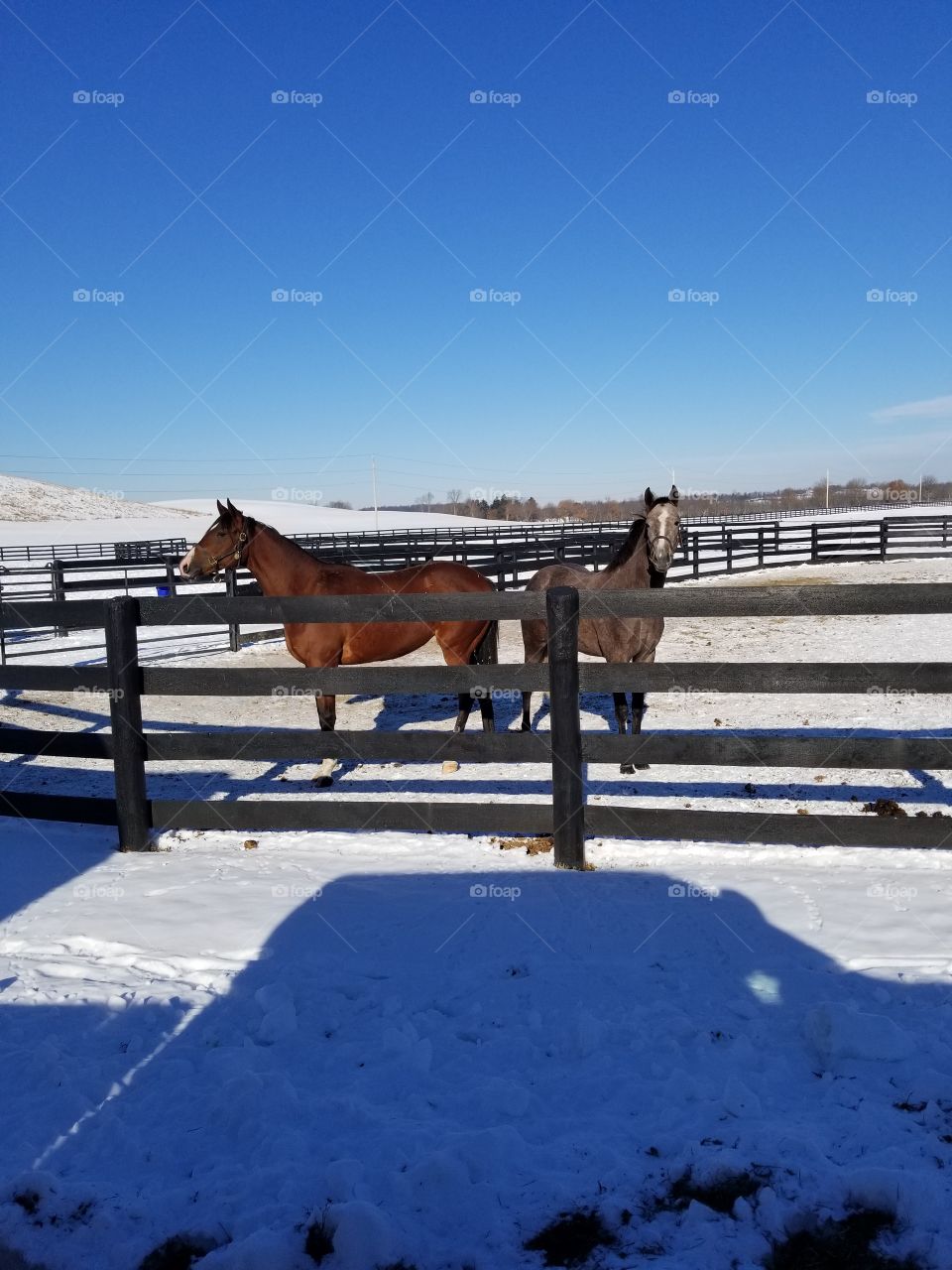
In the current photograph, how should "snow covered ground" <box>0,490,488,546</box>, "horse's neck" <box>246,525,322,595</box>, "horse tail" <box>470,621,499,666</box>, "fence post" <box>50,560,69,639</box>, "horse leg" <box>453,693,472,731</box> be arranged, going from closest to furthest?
1. "horse's neck" <box>246,525,322,595</box>
2. "horse leg" <box>453,693,472,731</box>
3. "horse tail" <box>470,621,499,666</box>
4. "fence post" <box>50,560,69,639</box>
5. "snow covered ground" <box>0,490,488,546</box>

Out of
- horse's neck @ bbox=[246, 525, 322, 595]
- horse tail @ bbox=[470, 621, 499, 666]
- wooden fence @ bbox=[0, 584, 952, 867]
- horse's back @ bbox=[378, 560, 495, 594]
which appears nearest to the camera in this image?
wooden fence @ bbox=[0, 584, 952, 867]

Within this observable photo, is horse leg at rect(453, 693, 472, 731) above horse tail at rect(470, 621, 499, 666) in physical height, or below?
below

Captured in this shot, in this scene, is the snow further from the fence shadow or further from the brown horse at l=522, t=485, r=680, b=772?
the fence shadow

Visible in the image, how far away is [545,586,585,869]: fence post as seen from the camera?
4.57m


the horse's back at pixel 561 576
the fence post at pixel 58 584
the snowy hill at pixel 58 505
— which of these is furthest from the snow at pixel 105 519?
the horse's back at pixel 561 576

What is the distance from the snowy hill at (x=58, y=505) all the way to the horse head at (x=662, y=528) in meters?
93.8

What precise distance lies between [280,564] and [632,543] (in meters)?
3.22

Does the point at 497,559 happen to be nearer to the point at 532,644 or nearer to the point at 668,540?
the point at 532,644

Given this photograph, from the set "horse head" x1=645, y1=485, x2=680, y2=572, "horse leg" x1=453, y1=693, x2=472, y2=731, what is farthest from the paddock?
"horse head" x1=645, y1=485, x2=680, y2=572

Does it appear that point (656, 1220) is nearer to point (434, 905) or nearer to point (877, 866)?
point (434, 905)

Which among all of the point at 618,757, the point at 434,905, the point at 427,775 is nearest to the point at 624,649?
the point at 427,775

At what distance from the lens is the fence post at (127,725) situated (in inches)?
198

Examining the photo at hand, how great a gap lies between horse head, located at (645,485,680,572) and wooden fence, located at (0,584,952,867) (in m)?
2.74

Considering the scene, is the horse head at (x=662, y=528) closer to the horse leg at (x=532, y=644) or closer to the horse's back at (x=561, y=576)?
the horse's back at (x=561, y=576)
